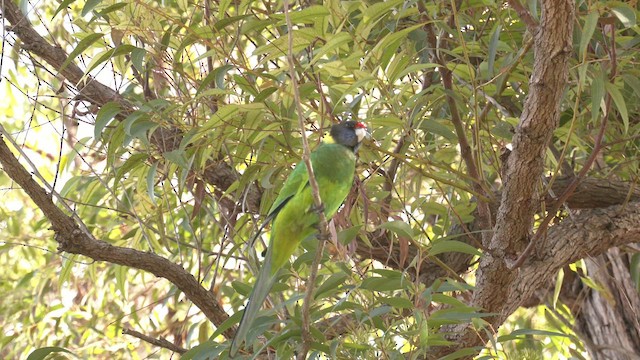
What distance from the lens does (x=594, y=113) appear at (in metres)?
1.89

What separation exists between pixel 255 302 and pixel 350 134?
0.54 meters

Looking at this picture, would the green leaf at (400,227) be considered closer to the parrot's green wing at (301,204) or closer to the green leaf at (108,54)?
the parrot's green wing at (301,204)

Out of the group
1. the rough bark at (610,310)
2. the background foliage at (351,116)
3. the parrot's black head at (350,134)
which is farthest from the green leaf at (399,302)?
the rough bark at (610,310)

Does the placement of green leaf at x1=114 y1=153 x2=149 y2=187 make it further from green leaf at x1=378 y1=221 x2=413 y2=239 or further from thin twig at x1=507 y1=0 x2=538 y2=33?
thin twig at x1=507 y1=0 x2=538 y2=33

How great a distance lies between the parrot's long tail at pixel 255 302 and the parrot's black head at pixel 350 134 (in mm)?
374

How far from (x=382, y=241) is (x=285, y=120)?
2.36 ft

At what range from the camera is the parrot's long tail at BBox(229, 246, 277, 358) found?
1.91 metres

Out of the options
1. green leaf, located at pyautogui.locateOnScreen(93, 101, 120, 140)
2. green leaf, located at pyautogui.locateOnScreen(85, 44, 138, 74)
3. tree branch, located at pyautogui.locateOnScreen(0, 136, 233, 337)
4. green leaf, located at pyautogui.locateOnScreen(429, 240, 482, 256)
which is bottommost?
green leaf, located at pyautogui.locateOnScreen(429, 240, 482, 256)

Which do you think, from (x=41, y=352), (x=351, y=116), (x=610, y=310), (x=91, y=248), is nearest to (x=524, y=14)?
(x=351, y=116)

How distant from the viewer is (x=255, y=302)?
1.94m

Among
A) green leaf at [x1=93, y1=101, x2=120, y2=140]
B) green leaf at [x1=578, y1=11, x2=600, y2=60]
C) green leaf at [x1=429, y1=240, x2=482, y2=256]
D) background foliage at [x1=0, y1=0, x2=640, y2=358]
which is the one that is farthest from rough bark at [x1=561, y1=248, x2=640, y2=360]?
green leaf at [x1=93, y1=101, x2=120, y2=140]

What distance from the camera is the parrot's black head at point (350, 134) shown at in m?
2.23

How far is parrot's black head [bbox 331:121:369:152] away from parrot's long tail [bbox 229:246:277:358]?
0.37 meters

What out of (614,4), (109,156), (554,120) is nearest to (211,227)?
(109,156)
